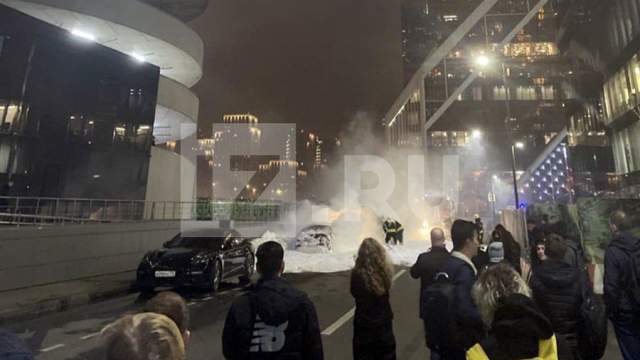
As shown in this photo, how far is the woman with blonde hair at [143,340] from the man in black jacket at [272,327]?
0.93 metres

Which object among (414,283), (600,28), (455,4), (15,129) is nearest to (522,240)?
(414,283)

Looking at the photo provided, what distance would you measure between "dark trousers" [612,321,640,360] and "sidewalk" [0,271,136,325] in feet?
35.0

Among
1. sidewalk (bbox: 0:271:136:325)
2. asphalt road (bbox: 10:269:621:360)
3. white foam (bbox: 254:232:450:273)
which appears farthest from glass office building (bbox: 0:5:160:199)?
asphalt road (bbox: 10:269:621:360)

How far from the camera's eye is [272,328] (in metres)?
2.70

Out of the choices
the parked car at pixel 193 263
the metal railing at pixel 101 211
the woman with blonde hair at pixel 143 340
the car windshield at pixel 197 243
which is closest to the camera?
the woman with blonde hair at pixel 143 340

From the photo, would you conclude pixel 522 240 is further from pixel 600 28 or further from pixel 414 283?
pixel 600 28

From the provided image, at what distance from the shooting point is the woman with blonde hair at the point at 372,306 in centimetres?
365

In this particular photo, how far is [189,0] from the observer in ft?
112

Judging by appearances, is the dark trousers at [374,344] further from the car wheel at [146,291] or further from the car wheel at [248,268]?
the car wheel at [248,268]

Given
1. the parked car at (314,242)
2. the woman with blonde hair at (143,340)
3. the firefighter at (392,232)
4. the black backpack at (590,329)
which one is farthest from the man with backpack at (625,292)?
the firefighter at (392,232)

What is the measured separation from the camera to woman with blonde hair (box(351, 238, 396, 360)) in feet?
12.0

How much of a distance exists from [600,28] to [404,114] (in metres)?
59.5

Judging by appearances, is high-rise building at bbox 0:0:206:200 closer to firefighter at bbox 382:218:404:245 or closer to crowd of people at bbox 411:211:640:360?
firefighter at bbox 382:218:404:245

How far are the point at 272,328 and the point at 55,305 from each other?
30.9 feet
